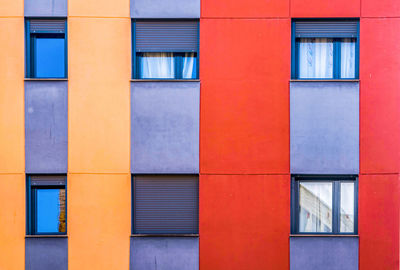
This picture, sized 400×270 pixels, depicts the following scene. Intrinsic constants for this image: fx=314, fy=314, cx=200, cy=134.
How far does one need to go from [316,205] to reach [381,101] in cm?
241

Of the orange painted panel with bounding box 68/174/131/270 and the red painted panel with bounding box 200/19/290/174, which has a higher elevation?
the red painted panel with bounding box 200/19/290/174

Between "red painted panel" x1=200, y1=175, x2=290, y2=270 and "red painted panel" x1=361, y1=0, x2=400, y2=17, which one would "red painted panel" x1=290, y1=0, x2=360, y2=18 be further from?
"red painted panel" x1=200, y1=175, x2=290, y2=270

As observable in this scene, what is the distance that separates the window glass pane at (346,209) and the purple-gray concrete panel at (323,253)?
0.23 metres

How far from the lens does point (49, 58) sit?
6.43 m

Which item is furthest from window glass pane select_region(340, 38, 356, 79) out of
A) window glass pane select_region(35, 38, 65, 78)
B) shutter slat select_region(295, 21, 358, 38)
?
window glass pane select_region(35, 38, 65, 78)

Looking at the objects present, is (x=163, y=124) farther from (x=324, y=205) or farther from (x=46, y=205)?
(x=324, y=205)

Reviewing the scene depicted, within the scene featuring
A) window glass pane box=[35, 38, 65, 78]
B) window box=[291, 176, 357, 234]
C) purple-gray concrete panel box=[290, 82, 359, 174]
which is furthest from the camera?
window glass pane box=[35, 38, 65, 78]

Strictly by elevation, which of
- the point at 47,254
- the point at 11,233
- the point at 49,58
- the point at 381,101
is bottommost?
the point at 47,254

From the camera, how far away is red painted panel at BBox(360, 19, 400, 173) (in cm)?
616

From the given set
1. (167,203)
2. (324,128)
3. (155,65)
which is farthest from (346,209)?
(155,65)

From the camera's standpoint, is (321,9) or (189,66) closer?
(321,9)

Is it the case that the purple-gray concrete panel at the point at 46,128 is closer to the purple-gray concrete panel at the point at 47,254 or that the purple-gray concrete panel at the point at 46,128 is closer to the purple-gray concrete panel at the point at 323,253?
the purple-gray concrete panel at the point at 47,254

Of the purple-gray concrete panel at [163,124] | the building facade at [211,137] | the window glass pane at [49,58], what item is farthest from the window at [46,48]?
the purple-gray concrete panel at [163,124]

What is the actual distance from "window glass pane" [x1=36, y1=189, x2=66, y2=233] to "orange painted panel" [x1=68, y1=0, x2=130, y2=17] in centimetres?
359
